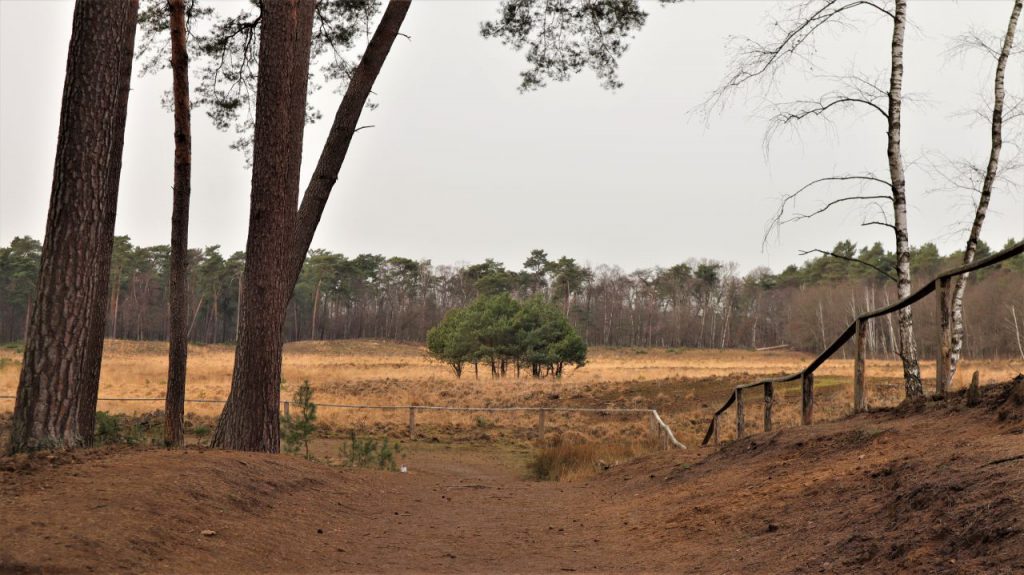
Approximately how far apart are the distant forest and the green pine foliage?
109 feet

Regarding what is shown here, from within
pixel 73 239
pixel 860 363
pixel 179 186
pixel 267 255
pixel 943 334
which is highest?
pixel 179 186

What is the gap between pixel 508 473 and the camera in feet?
48.0

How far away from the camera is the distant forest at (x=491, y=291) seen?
79.8 m

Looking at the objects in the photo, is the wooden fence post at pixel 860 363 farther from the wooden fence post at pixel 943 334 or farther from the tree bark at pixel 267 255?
the tree bark at pixel 267 255

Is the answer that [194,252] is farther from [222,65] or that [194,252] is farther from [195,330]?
[222,65]

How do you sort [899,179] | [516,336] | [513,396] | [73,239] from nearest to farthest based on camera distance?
[73,239], [899,179], [513,396], [516,336]

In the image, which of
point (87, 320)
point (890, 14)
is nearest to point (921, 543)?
point (87, 320)

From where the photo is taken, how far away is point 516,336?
39344mm

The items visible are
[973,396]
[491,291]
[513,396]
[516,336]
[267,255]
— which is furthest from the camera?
[491,291]

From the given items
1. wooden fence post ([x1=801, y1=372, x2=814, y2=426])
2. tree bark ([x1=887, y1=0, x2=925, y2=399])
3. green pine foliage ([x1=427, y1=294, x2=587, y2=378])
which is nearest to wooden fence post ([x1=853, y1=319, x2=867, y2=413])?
wooden fence post ([x1=801, y1=372, x2=814, y2=426])

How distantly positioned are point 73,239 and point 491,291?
229 feet

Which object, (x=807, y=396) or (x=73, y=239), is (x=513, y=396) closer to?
(x=807, y=396)

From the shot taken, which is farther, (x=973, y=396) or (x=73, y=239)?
(x=73, y=239)

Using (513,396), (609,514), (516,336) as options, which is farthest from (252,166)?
(516,336)
